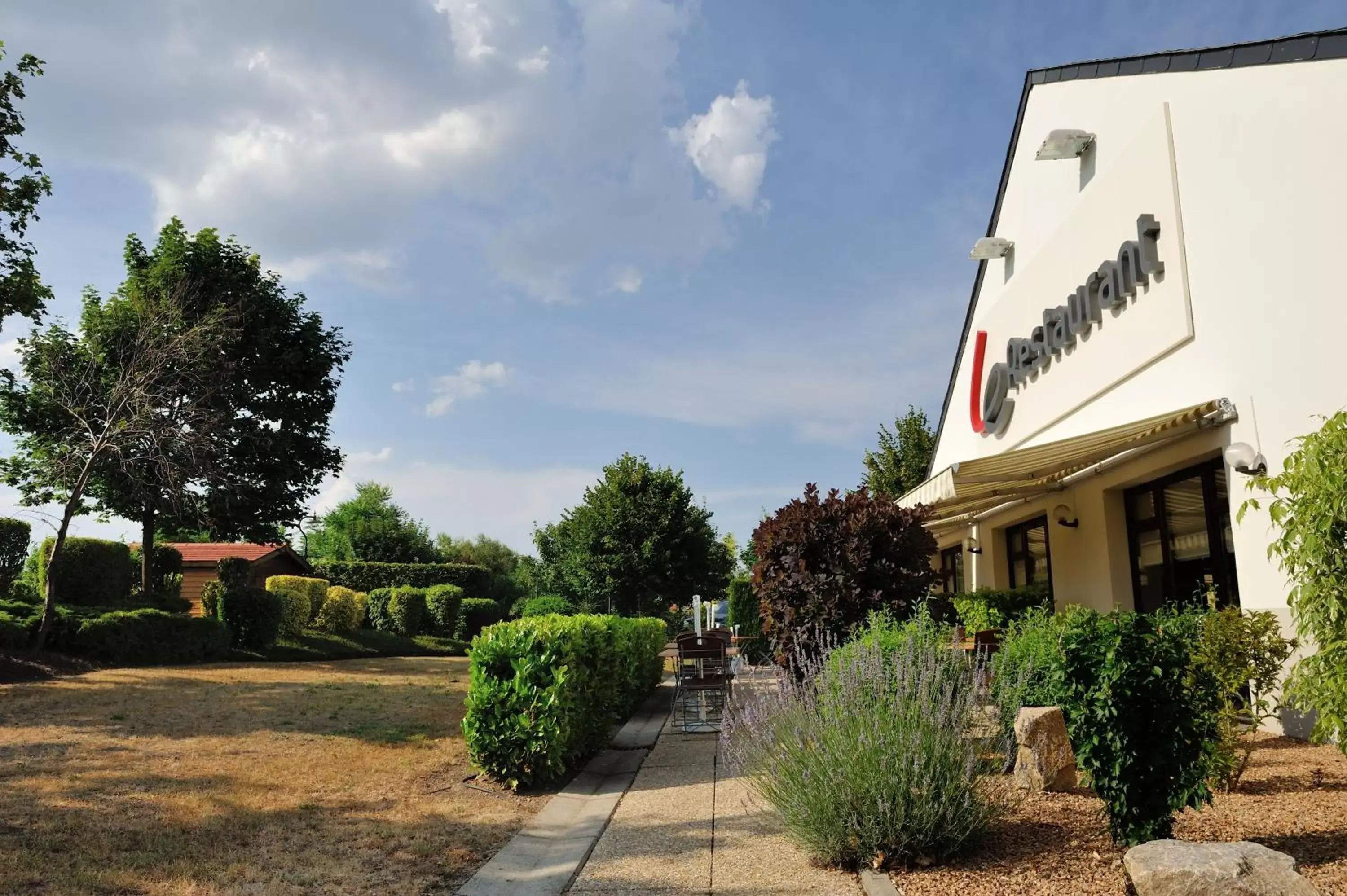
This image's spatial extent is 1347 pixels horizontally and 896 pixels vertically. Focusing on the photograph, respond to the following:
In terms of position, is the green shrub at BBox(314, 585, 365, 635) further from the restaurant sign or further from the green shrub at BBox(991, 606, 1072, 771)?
the green shrub at BBox(991, 606, 1072, 771)

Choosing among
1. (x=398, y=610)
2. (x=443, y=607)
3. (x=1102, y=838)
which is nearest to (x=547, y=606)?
(x=443, y=607)

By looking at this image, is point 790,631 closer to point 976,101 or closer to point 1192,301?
point 1192,301

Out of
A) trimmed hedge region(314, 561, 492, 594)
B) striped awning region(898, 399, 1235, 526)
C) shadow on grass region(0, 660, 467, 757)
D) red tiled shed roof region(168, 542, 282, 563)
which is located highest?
red tiled shed roof region(168, 542, 282, 563)

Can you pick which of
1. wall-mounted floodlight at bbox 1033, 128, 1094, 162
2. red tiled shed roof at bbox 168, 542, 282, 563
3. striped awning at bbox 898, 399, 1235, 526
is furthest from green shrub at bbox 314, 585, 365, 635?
wall-mounted floodlight at bbox 1033, 128, 1094, 162

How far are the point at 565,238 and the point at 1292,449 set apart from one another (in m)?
8.17

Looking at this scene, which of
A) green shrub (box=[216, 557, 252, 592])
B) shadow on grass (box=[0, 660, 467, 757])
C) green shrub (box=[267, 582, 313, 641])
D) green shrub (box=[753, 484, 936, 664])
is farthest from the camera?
green shrub (box=[267, 582, 313, 641])

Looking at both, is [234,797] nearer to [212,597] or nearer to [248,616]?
[248,616]

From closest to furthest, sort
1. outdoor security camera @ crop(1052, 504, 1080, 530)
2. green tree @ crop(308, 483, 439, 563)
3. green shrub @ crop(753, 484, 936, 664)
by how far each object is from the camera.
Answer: green shrub @ crop(753, 484, 936, 664) < outdoor security camera @ crop(1052, 504, 1080, 530) < green tree @ crop(308, 483, 439, 563)

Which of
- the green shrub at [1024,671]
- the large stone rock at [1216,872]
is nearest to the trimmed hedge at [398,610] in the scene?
the green shrub at [1024,671]

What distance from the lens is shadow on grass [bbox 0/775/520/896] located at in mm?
4672

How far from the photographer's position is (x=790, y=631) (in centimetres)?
955

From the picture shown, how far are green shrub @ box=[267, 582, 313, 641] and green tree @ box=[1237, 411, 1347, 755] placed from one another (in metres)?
20.1

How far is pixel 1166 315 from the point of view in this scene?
9.55 m

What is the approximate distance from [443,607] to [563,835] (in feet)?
71.0
